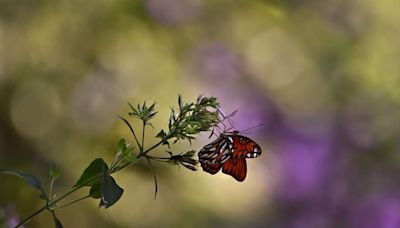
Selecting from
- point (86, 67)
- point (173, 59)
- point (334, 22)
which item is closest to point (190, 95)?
point (173, 59)

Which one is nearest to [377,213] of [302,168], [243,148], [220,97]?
[302,168]

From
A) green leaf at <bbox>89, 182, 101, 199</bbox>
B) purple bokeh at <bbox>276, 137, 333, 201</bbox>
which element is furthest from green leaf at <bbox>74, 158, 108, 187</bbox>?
purple bokeh at <bbox>276, 137, 333, 201</bbox>

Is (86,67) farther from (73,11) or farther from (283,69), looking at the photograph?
(283,69)

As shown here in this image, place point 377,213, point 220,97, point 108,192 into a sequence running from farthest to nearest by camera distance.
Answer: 1. point 220,97
2. point 377,213
3. point 108,192

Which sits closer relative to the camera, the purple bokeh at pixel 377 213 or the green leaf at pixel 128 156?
the green leaf at pixel 128 156

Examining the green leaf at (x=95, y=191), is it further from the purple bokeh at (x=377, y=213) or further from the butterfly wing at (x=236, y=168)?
the purple bokeh at (x=377, y=213)

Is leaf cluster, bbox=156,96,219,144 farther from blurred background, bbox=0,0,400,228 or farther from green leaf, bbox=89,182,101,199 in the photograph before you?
blurred background, bbox=0,0,400,228

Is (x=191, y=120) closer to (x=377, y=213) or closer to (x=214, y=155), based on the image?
(x=214, y=155)

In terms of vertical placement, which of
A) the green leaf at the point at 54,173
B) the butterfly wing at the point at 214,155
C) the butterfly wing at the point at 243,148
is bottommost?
the green leaf at the point at 54,173

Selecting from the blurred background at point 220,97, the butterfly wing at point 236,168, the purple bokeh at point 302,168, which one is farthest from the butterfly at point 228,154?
the purple bokeh at point 302,168
